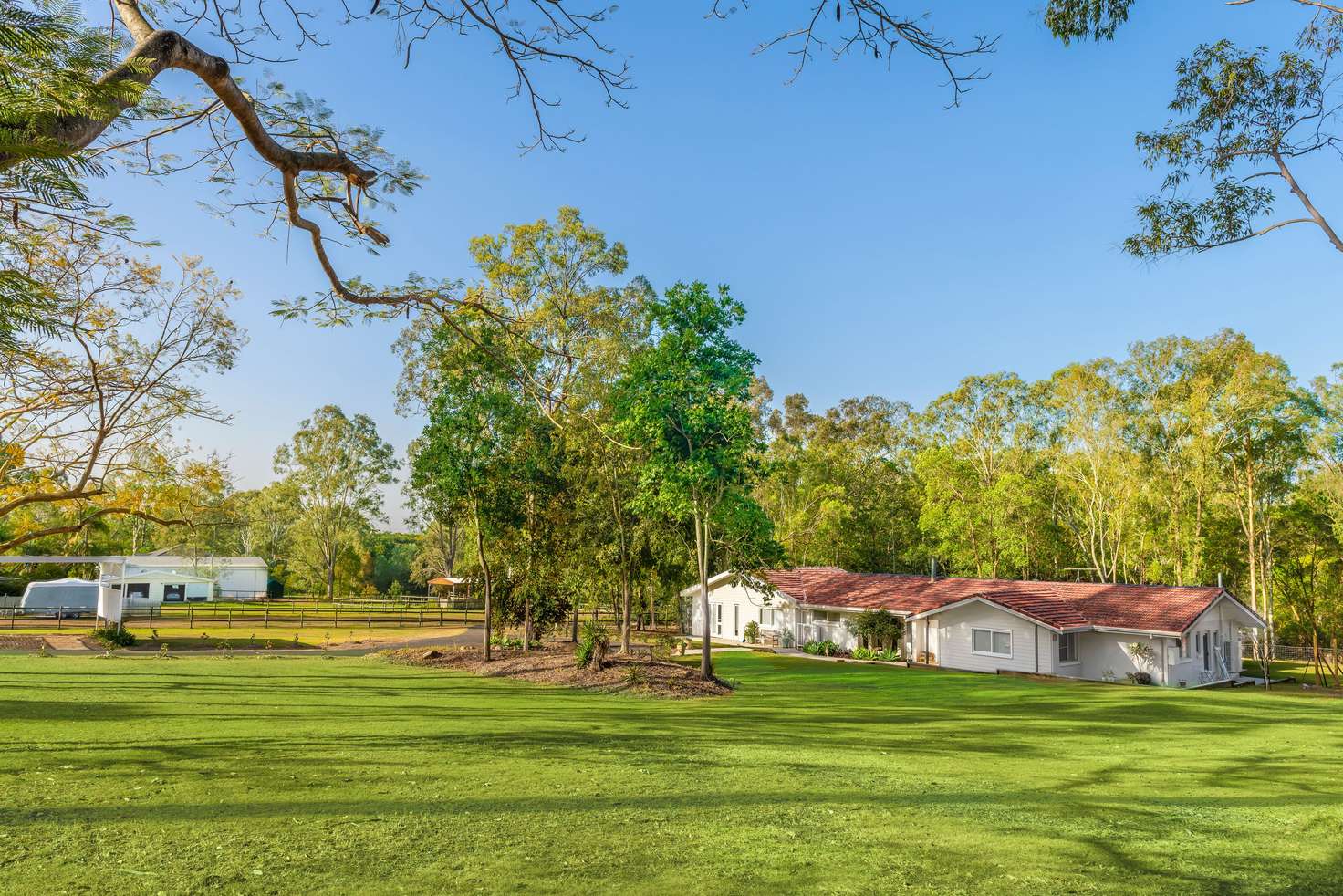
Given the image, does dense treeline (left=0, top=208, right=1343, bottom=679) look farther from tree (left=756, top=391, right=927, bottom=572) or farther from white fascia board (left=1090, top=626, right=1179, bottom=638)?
white fascia board (left=1090, top=626, right=1179, bottom=638)

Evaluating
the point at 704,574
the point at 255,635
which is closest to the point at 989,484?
the point at 704,574

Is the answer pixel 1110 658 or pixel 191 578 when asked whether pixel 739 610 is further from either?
pixel 191 578

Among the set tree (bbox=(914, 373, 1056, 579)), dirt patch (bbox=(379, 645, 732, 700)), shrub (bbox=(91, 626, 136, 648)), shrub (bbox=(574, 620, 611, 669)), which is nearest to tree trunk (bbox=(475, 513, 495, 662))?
dirt patch (bbox=(379, 645, 732, 700))

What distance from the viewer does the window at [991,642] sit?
105 feet

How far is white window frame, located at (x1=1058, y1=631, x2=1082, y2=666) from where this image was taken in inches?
1220

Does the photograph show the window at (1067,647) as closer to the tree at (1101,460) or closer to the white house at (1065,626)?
the white house at (1065,626)

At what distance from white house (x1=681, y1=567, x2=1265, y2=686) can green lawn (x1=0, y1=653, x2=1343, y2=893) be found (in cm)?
1453

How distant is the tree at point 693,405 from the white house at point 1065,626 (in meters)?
5.86

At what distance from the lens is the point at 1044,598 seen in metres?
33.6

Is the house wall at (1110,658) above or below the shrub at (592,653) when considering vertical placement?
below

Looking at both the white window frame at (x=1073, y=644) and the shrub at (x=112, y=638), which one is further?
the white window frame at (x=1073, y=644)

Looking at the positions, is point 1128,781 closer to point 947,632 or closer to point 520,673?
point 520,673

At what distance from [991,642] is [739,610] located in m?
14.9

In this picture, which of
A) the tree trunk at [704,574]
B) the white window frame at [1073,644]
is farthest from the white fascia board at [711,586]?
the tree trunk at [704,574]
